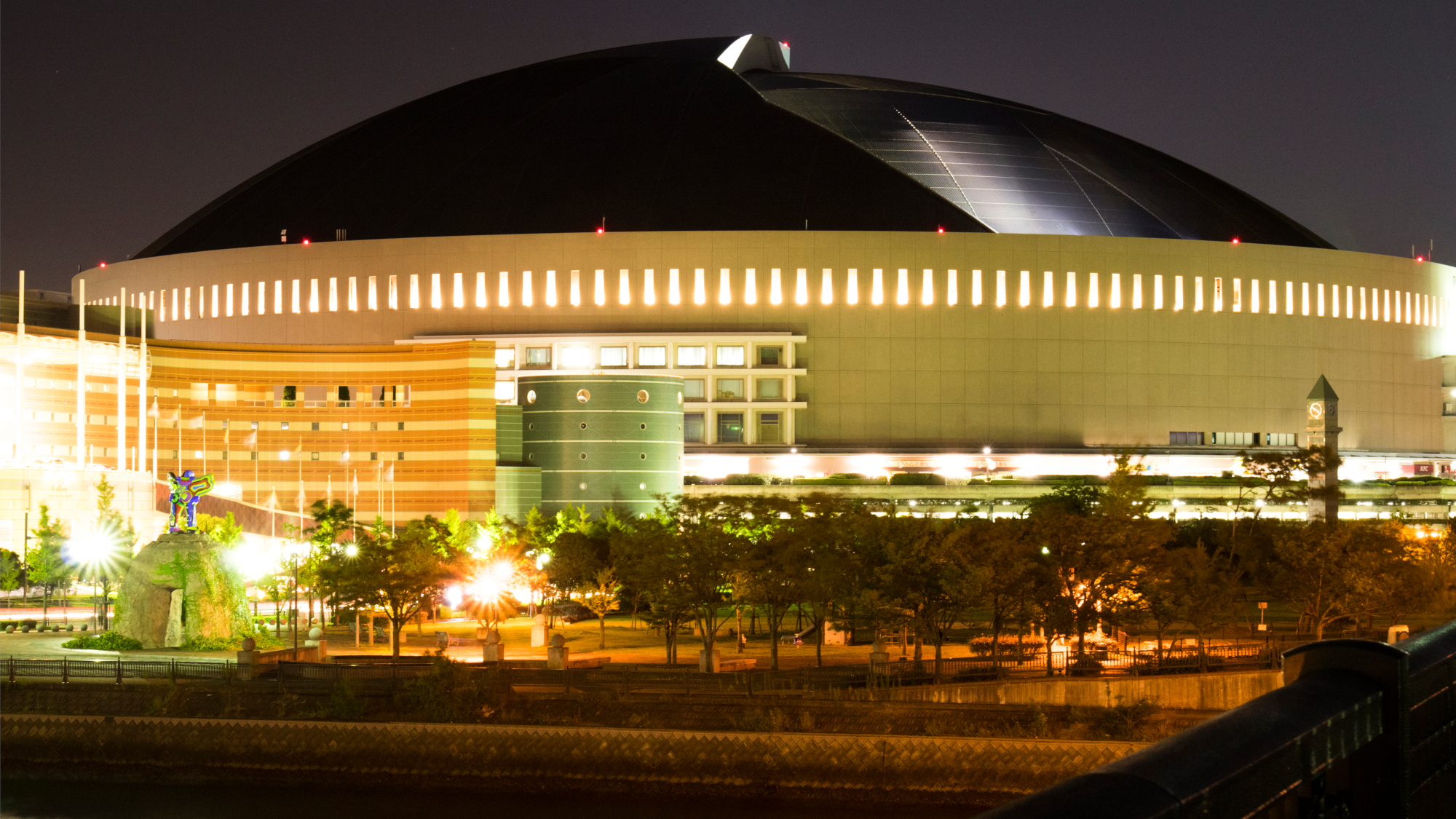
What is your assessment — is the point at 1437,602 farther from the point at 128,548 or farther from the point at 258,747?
the point at 128,548

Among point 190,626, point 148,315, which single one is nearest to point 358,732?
point 190,626

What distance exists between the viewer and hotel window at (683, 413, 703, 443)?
121312mm

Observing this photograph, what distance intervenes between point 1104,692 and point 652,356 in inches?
3007

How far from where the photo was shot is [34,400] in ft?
320

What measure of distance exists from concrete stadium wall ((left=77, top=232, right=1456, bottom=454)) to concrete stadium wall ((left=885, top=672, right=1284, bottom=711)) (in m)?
69.8

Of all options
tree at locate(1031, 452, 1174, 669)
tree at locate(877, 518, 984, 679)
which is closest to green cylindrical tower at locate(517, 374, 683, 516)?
tree at locate(1031, 452, 1174, 669)

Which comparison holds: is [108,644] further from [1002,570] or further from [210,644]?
[1002,570]

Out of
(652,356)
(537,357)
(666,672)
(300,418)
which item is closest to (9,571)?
(300,418)

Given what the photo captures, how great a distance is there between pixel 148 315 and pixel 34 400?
36.8 meters

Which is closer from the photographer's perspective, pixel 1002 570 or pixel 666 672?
pixel 666 672

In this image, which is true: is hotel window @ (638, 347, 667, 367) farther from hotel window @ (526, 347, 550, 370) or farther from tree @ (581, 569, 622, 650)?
tree @ (581, 569, 622, 650)

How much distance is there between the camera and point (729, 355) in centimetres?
12119

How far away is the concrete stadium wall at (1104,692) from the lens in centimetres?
4597

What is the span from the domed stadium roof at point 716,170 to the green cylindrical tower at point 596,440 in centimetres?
2439
